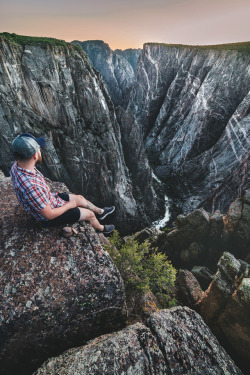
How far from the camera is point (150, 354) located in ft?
14.2

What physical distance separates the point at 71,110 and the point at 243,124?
89.1ft

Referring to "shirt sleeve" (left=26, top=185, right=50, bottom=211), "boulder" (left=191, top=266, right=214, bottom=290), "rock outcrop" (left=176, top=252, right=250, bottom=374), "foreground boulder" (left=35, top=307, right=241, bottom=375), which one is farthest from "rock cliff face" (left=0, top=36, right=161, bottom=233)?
"foreground boulder" (left=35, top=307, right=241, bottom=375)

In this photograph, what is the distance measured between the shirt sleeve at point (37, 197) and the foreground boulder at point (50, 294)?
6.95ft

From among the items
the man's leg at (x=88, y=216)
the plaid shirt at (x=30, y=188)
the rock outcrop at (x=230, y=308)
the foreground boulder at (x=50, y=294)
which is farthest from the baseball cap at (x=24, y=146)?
the rock outcrop at (x=230, y=308)

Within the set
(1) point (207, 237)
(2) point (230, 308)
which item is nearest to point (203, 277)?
(1) point (207, 237)

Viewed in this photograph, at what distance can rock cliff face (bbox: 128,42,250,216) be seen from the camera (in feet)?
93.5

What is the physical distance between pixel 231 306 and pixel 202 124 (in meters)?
34.2

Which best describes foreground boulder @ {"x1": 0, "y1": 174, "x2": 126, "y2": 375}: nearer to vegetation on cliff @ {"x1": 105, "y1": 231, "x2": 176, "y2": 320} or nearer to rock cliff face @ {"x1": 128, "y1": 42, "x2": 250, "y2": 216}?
vegetation on cliff @ {"x1": 105, "y1": 231, "x2": 176, "y2": 320}

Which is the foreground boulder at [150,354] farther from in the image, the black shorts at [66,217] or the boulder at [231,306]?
the black shorts at [66,217]

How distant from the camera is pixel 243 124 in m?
27.7

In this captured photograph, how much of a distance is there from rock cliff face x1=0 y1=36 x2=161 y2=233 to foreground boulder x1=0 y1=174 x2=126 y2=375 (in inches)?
638

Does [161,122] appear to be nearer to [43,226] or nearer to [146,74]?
[146,74]

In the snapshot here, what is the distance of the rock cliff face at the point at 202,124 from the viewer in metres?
28.5

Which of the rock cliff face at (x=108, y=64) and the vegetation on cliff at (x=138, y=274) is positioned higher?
the rock cliff face at (x=108, y=64)
